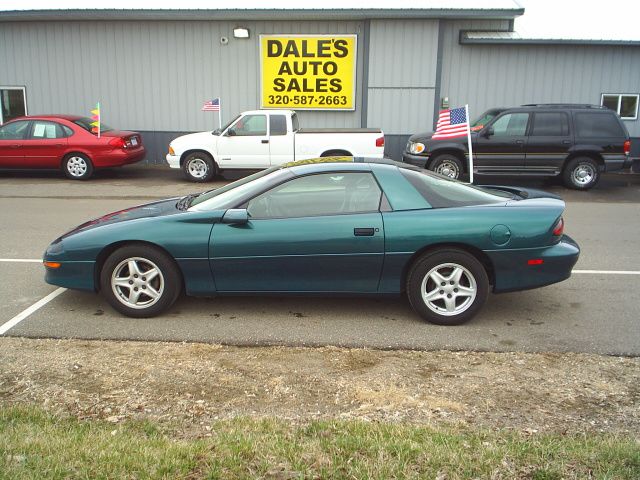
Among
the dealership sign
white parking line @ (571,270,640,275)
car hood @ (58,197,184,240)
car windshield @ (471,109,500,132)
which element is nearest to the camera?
car hood @ (58,197,184,240)

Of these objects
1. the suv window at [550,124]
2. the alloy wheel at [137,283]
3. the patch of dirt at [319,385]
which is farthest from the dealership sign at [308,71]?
the patch of dirt at [319,385]

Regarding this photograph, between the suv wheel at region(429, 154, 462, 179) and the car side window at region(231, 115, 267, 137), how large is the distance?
3931mm

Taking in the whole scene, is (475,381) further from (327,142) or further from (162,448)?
(327,142)

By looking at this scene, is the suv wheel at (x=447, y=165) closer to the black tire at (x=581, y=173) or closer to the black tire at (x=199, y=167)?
the black tire at (x=581, y=173)

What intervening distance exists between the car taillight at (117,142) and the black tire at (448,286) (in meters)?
11.2

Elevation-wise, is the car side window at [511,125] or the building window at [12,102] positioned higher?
the building window at [12,102]

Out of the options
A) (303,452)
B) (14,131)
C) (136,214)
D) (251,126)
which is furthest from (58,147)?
(303,452)

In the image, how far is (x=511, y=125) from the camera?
13.4m


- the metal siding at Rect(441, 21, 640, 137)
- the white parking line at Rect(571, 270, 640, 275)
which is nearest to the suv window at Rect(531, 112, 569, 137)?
the metal siding at Rect(441, 21, 640, 137)

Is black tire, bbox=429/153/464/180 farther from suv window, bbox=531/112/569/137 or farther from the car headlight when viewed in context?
suv window, bbox=531/112/569/137

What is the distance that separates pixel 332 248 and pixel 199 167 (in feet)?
33.5

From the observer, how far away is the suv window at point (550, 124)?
13.3 meters

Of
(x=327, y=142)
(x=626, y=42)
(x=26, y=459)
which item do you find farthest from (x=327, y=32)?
(x=26, y=459)

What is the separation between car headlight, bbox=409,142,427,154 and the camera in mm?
13449
